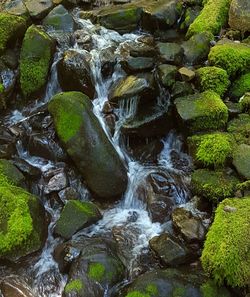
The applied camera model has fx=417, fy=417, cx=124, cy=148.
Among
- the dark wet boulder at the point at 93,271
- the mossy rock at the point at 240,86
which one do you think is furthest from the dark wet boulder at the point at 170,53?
the dark wet boulder at the point at 93,271

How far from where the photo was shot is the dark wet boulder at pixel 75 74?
7.47 meters

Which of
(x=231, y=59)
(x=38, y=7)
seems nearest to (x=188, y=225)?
(x=231, y=59)

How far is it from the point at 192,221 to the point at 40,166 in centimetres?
270

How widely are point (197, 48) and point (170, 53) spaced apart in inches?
27.9

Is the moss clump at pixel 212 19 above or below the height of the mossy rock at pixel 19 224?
above

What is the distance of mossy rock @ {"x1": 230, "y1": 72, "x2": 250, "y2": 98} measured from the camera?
7.35 meters

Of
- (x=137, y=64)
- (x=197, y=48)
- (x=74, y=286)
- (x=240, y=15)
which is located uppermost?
(x=240, y=15)

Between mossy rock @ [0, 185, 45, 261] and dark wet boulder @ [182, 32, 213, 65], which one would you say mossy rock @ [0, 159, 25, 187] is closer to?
mossy rock @ [0, 185, 45, 261]

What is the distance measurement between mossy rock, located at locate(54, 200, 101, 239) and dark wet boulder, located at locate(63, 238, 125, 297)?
0.31m

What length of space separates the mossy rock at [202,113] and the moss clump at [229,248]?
1.85 m

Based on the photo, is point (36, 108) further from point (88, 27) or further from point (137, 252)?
point (137, 252)

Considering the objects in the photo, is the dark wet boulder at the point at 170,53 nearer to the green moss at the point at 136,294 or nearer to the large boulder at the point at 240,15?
the large boulder at the point at 240,15

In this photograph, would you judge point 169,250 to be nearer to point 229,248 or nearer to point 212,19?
point 229,248

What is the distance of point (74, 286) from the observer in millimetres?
4961
